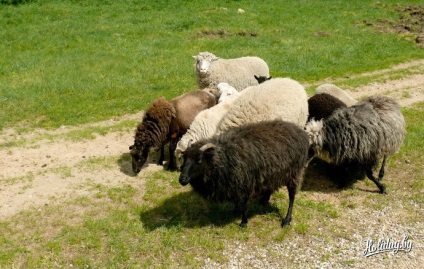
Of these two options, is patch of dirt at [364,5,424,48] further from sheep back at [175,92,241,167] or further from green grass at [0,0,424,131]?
sheep back at [175,92,241,167]

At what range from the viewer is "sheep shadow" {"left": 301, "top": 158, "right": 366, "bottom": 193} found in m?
8.76

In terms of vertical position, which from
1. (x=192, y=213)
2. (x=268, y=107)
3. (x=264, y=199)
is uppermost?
(x=268, y=107)

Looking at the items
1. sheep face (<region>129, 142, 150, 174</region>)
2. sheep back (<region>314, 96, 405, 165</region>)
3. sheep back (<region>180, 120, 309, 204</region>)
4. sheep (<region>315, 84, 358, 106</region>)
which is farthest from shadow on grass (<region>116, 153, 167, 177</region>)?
sheep (<region>315, 84, 358, 106</region>)

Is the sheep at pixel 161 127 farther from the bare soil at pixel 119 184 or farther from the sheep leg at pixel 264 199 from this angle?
the sheep leg at pixel 264 199

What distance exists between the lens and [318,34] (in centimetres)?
2222

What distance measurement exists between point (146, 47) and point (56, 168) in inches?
418

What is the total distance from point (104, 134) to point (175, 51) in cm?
845

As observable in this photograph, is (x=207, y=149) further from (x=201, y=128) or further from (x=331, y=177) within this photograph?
(x=331, y=177)

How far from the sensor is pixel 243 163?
6.92 metres

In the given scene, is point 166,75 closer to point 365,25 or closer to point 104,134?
point 104,134

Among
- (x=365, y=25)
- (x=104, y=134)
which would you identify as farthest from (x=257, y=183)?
(x=365, y=25)

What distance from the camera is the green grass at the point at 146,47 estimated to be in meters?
13.7

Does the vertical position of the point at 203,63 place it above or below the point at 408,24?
above

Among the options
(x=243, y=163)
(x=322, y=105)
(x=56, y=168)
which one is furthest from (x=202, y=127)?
(x=56, y=168)
